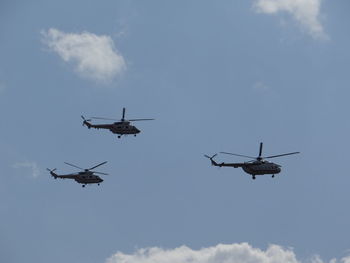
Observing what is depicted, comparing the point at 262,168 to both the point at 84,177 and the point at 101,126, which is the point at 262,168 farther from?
the point at 84,177

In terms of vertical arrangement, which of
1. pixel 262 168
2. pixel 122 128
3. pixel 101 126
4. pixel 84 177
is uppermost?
pixel 101 126

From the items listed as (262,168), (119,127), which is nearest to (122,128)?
(119,127)

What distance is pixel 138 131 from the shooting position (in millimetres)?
191500

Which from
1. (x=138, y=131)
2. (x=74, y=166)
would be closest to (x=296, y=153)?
(x=138, y=131)

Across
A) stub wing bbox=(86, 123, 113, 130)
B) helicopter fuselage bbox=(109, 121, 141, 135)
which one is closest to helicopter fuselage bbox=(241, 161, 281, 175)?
helicopter fuselage bbox=(109, 121, 141, 135)

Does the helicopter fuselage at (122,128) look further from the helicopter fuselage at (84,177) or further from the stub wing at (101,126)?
the helicopter fuselage at (84,177)

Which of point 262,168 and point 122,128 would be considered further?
point 122,128

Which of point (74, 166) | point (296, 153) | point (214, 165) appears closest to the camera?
point (296, 153)

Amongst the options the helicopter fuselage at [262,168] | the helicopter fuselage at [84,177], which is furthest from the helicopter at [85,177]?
the helicopter fuselage at [262,168]

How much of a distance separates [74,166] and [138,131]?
21199 mm

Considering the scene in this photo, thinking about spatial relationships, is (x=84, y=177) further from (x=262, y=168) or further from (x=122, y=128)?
(x=262, y=168)

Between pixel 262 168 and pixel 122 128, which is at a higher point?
pixel 122 128

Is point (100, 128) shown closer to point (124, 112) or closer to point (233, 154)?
point (124, 112)

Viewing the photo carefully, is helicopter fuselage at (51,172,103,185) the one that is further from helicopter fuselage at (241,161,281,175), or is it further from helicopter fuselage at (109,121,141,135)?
helicopter fuselage at (241,161,281,175)
